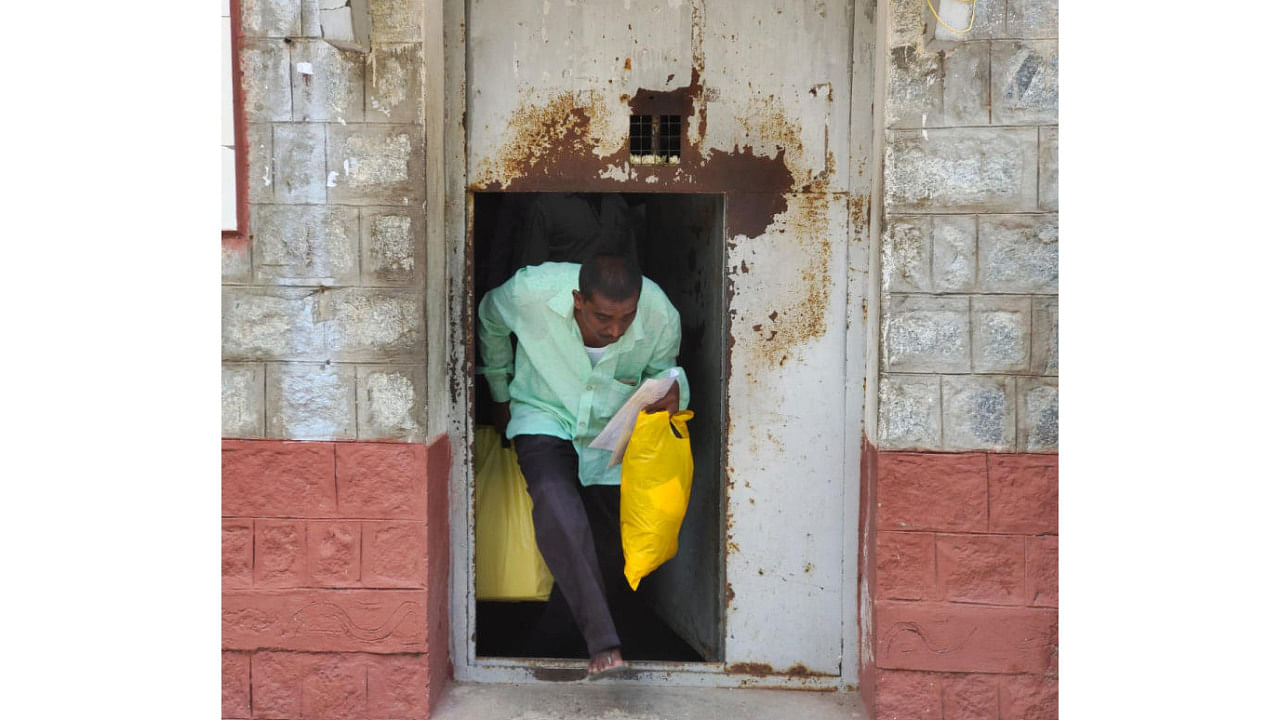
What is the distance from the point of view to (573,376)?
3.95m

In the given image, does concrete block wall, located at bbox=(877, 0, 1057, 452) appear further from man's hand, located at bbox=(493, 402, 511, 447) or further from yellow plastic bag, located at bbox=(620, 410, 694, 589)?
man's hand, located at bbox=(493, 402, 511, 447)

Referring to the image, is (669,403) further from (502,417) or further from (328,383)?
(328,383)

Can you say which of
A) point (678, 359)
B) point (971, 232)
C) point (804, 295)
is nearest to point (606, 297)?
point (804, 295)

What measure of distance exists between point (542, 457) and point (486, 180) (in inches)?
43.4

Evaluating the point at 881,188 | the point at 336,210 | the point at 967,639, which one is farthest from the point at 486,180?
the point at 967,639

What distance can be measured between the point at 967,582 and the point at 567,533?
4.73 ft

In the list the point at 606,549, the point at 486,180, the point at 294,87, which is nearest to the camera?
the point at 294,87

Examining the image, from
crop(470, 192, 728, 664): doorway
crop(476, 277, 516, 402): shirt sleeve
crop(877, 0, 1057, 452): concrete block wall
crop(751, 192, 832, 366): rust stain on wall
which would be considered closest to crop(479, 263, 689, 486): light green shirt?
crop(476, 277, 516, 402): shirt sleeve

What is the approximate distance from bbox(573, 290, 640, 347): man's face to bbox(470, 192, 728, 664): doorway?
372mm

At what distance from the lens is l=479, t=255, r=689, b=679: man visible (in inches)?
146

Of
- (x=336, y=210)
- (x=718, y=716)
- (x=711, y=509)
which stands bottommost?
(x=718, y=716)

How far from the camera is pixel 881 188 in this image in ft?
11.0

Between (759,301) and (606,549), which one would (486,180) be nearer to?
(759,301)

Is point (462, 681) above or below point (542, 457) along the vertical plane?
below
